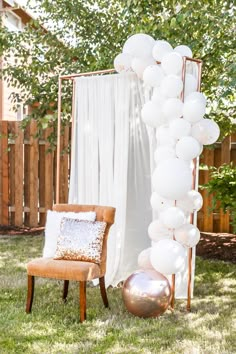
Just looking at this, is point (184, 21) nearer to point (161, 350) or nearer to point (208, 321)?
point (208, 321)

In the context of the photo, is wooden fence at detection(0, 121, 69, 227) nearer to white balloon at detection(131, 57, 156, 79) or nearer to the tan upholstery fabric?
white balloon at detection(131, 57, 156, 79)

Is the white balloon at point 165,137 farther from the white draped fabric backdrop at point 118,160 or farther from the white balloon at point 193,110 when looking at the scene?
the white draped fabric backdrop at point 118,160

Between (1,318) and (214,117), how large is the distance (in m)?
3.60

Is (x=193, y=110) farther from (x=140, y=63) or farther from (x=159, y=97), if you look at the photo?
(x=140, y=63)

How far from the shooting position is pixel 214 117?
20.8ft

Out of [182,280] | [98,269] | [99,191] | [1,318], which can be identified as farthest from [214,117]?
[1,318]

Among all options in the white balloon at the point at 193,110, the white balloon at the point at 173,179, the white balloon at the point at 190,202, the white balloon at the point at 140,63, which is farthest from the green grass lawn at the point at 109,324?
the white balloon at the point at 140,63

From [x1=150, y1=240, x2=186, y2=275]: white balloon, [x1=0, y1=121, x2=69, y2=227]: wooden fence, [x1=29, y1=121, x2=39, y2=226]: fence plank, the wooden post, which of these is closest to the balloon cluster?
[x1=150, y1=240, x2=186, y2=275]: white balloon

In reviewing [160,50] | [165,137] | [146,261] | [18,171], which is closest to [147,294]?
[146,261]

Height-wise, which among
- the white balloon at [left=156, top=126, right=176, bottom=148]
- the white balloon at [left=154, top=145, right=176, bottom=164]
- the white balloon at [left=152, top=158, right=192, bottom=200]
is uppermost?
the white balloon at [left=156, top=126, right=176, bottom=148]

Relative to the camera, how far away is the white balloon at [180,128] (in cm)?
395

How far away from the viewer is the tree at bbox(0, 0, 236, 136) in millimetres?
5254

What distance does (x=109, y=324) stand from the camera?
380cm

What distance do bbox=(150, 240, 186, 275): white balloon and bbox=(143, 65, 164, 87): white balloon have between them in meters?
1.22
